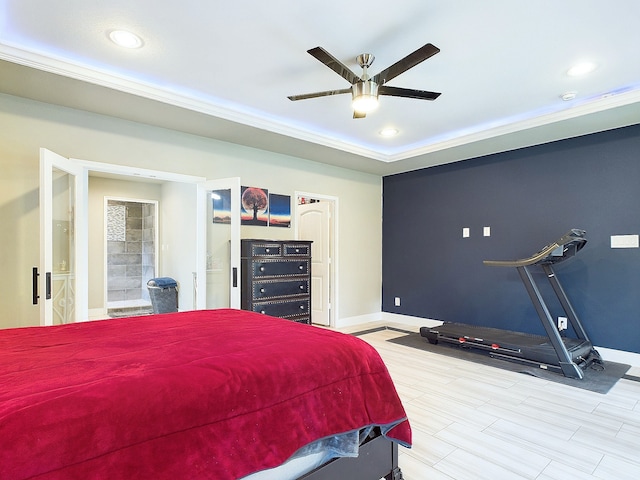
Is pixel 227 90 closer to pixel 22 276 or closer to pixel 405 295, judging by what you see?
pixel 22 276

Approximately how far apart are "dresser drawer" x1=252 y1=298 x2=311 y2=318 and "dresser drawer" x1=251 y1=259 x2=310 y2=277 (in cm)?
33

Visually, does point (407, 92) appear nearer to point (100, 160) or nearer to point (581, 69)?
point (581, 69)

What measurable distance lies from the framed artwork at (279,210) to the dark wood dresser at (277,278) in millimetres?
524

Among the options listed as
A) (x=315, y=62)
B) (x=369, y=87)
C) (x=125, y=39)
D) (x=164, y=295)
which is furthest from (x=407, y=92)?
(x=164, y=295)

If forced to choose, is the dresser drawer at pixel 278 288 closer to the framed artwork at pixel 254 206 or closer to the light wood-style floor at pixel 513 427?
the framed artwork at pixel 254 206

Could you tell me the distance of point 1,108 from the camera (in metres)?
2.99

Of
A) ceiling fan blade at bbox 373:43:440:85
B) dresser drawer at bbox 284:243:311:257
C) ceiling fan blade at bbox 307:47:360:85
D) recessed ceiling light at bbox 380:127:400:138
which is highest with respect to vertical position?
recessed ceiling light at bbox 380:127:400:138

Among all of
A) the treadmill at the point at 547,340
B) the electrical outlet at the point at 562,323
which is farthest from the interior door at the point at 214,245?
the electrical outlet at the point at 562,323

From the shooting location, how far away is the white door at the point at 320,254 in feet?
18.7

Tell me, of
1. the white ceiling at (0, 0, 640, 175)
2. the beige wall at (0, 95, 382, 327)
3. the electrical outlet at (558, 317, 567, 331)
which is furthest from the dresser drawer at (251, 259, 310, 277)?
the electrical outlet at (558, 317, 567, 331)

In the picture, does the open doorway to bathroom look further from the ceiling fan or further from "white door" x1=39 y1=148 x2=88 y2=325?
the ceiling fan

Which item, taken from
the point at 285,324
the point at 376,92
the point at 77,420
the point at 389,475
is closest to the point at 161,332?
the point at 285,324

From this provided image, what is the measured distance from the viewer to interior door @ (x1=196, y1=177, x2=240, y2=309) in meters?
4.15

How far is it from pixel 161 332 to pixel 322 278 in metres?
4.04
